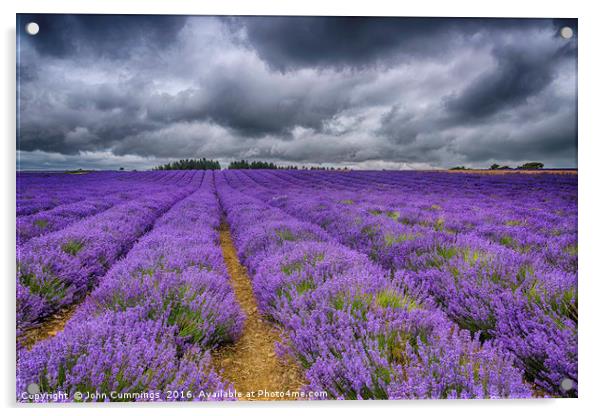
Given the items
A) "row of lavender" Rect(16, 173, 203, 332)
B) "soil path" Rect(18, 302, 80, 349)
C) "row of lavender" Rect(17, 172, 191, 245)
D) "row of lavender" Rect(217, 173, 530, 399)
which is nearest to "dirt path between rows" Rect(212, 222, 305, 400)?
"row of lavender" Rect(217, 173, 530, 399)

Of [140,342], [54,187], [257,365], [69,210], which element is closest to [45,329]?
[140,342]

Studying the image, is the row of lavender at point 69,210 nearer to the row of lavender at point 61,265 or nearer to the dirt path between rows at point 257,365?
the row of lavender at point 61,265

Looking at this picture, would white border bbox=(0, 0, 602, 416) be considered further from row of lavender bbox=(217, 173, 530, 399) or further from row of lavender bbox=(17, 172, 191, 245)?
row of lavender bbox=(217, 173, 530, 399)

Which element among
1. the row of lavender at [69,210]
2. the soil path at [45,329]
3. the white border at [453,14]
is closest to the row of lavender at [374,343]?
the white border at [453,14]

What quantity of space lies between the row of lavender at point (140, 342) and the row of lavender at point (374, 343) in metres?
0.48

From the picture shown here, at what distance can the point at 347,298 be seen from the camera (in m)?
2.18

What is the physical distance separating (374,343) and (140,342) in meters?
1.26

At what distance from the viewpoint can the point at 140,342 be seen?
172cm

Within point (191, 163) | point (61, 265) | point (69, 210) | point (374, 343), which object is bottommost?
point (374, 343)

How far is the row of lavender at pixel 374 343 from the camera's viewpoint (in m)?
1.56

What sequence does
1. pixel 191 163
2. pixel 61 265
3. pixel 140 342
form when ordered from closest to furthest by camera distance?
pixel 140 342, pixel 61 265, pixel 191 163

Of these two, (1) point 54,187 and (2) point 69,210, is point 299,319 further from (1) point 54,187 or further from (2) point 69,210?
(2) point 69,210

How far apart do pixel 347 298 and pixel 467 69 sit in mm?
2535
